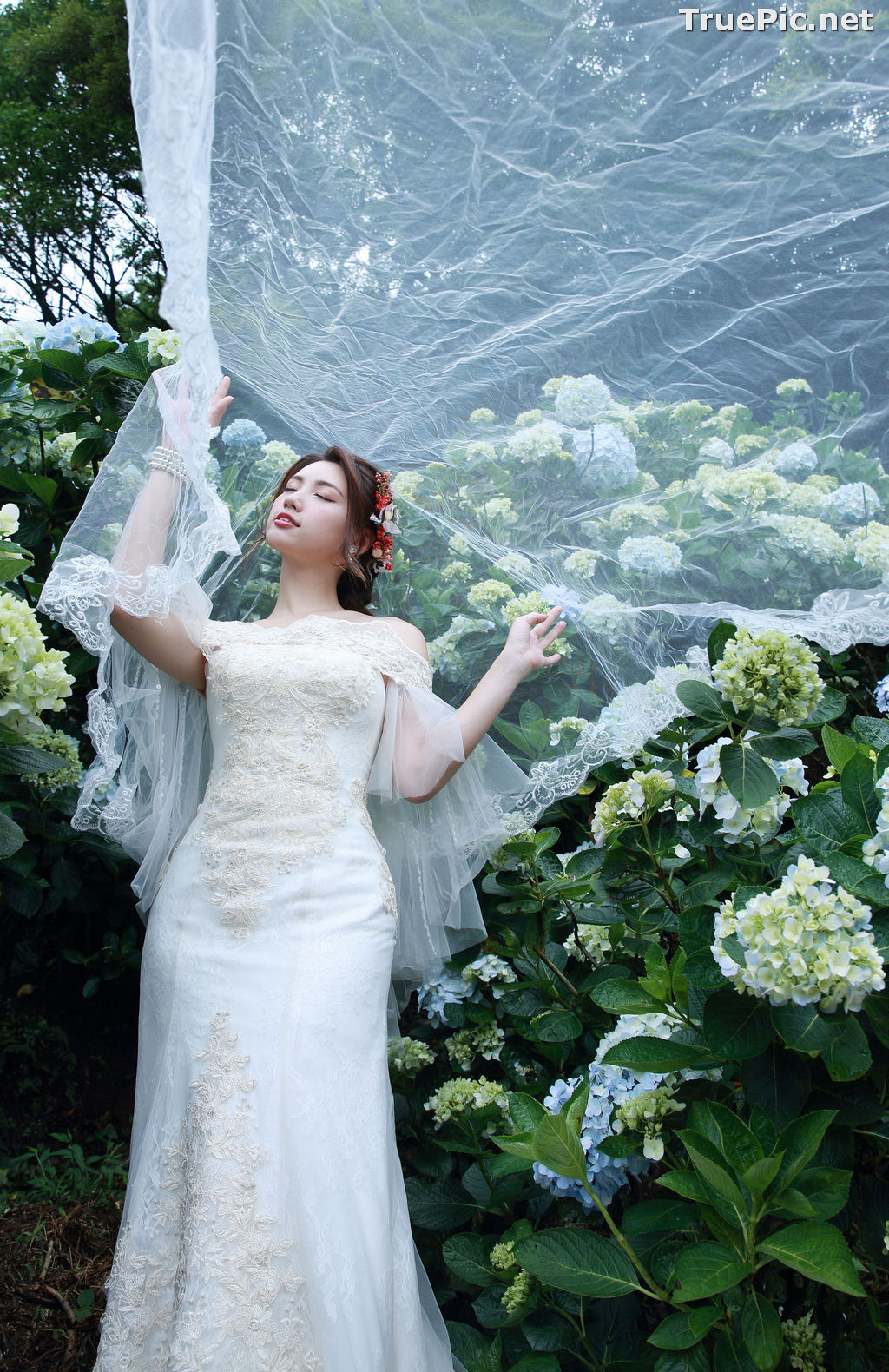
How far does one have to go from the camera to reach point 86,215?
12.4 meters

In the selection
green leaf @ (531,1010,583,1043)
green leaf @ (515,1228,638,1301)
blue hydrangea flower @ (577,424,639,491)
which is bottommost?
green leaf @ (531,1010,583,1043)

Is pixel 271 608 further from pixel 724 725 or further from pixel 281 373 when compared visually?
pixel 724 725

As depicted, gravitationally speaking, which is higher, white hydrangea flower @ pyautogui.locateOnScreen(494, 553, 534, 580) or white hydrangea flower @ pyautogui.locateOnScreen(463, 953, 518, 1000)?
white hydrangea flower @ pyautogui.locateOnScreen(494, 553, 534, 580)

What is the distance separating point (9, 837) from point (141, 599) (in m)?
0.52

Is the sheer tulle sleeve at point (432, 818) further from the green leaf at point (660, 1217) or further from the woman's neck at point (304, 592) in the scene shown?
the green leaf at point (660, 1217)

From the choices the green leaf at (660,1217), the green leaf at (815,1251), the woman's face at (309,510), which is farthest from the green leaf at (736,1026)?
the woman's face at (309,510)

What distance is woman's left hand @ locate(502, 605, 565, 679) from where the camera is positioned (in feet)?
6.48

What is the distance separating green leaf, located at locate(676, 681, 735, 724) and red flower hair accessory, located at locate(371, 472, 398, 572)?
1031mm

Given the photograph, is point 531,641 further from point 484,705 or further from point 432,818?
point 432,818

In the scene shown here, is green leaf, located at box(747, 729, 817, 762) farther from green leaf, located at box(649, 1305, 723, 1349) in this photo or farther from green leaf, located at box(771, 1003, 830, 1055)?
green leaf, located at box(649, 1305, 723, 1349)

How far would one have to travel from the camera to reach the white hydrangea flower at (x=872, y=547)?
1.64 m

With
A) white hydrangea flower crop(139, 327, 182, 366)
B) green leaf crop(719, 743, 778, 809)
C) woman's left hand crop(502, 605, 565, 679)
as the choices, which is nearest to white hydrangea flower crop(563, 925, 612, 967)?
woman's left hand crop(502, 605, 565, 679)

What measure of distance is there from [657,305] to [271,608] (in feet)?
4.18

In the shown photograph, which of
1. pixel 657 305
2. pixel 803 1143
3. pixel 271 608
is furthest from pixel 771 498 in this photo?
pixel 271 608
